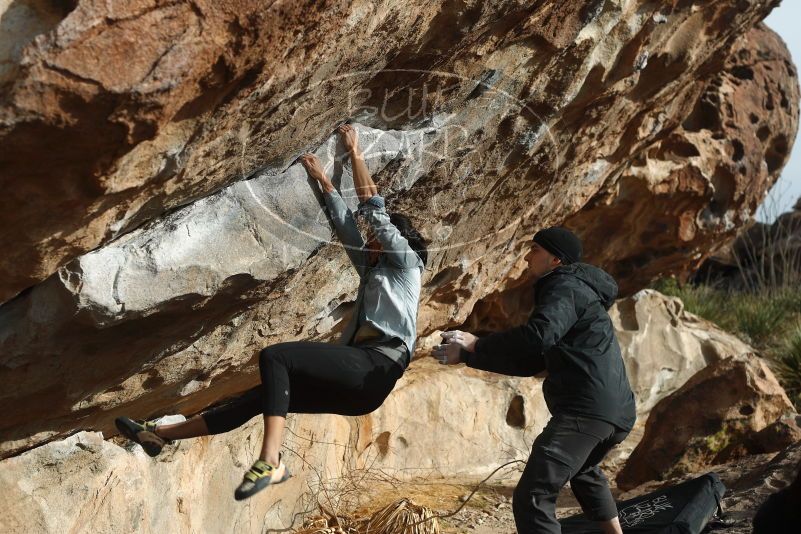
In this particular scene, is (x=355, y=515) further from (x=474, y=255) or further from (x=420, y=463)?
(x=474, y=255)

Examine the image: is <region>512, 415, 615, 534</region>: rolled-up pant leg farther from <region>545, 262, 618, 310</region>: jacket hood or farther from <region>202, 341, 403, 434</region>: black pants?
<region>202, 341, 403, 434</region>: black pants

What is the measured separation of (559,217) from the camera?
8586 millimetres

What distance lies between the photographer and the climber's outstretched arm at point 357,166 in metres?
5.53

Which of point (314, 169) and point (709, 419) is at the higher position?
point (314, 169)

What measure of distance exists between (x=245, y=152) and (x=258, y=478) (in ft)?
5.42

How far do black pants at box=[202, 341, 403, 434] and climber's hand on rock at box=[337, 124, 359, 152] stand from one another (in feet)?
4.02

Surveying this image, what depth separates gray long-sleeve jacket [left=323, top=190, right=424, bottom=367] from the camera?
504 cm

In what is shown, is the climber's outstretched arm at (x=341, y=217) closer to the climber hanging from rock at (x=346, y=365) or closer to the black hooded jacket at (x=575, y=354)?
the climber hanging from rock at (x=346, y=365)

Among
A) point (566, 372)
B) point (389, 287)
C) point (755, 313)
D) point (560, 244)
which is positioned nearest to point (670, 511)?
point (566, 372)

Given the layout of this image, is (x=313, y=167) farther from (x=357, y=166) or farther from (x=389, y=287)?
(x=389, y=287)

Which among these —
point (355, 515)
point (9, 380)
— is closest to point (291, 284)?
point (9, 380)

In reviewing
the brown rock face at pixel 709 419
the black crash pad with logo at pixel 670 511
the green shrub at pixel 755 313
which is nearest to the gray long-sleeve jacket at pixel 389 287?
the black crash pad with logo at pixel 670 511

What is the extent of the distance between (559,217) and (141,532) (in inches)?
163

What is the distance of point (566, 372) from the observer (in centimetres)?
532
